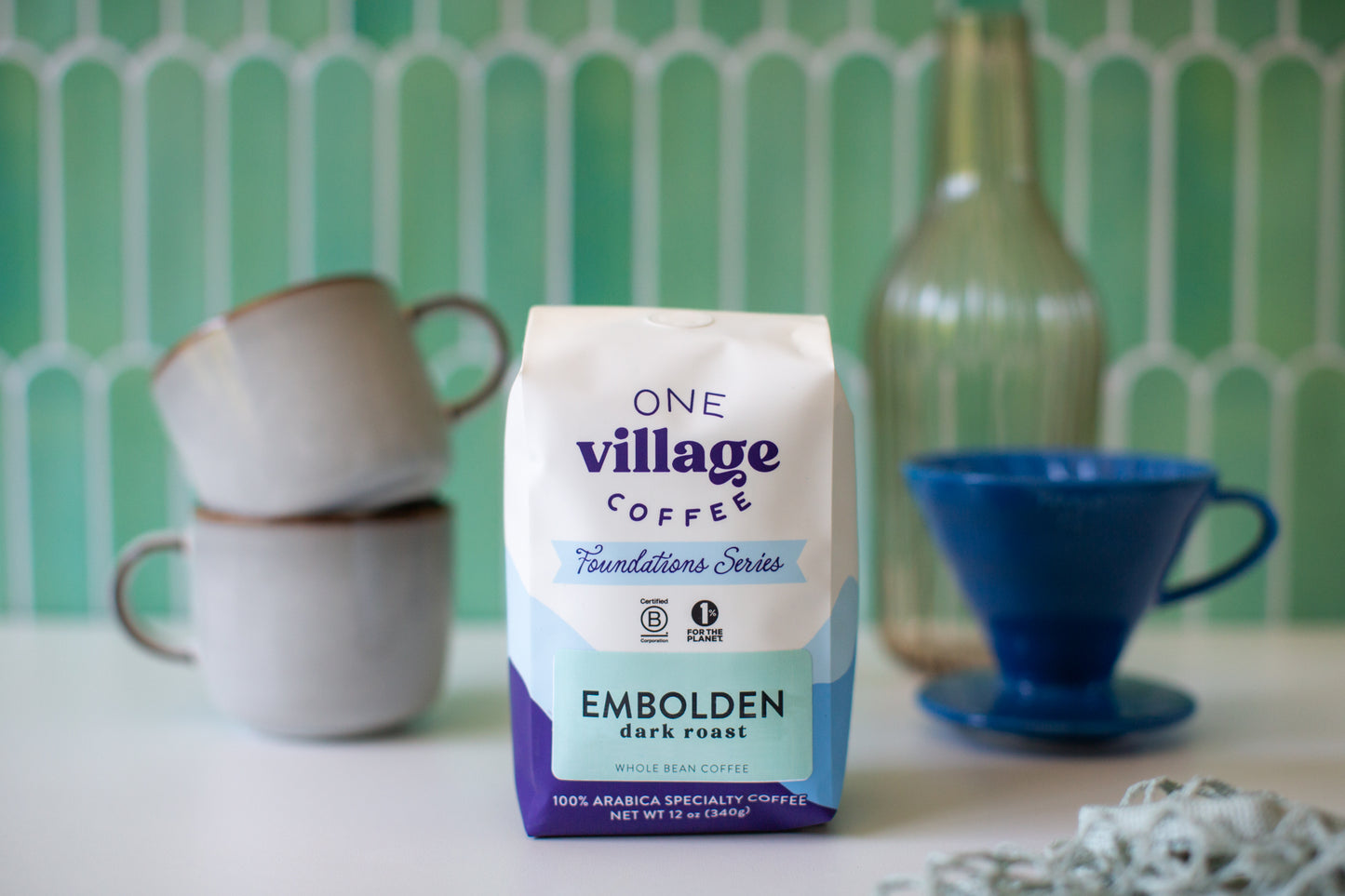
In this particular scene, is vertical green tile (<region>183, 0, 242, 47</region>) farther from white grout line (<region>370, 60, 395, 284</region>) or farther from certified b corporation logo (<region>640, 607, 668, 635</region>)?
certified b corporation logo (<region>640, 607, 668, 635</region>)

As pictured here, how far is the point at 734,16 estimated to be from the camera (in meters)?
0.90

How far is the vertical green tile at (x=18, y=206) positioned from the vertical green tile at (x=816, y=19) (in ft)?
1.99

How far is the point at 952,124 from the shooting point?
0.79m

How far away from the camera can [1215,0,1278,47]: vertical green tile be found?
902 mm

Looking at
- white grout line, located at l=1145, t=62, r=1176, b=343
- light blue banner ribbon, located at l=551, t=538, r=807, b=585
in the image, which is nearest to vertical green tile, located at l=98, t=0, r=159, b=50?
light blue banner ribbon, located at l=551, t=538, r=807, b=585

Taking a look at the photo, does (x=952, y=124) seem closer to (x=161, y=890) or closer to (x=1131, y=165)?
(x=1131, y=165)

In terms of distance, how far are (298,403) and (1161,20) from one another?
0.72 meters

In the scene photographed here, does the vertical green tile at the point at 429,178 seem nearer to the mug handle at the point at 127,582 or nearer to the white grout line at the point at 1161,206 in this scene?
the mug handle at the point at 127,582

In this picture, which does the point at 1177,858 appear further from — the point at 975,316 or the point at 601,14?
the point at 601,14

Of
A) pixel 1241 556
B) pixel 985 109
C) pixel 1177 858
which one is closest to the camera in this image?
pixel 1177 858

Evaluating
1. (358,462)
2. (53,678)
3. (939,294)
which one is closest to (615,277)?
(939,294)

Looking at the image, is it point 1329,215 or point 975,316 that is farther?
point 1329,215

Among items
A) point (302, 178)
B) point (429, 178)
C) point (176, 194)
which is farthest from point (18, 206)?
point (429, 178)

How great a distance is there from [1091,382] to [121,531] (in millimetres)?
758
